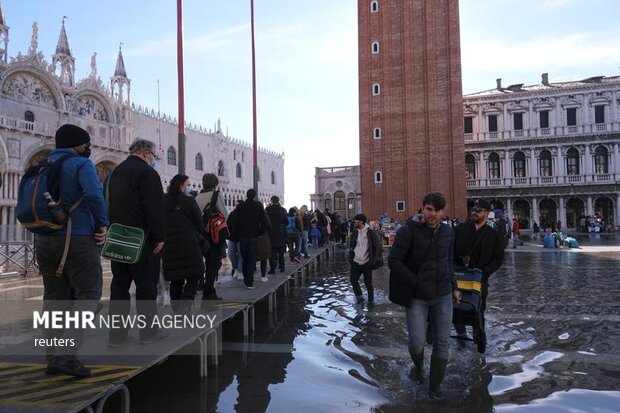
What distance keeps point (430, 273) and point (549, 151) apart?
4712 cm

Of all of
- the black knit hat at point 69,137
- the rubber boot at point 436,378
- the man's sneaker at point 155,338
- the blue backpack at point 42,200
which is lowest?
the rubber boot at point 436,378

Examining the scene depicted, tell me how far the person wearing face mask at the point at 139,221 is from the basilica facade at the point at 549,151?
45008 mm

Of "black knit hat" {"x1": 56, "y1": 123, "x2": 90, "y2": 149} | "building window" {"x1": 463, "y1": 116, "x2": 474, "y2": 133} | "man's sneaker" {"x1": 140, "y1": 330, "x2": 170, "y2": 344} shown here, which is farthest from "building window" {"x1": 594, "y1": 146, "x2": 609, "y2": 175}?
"black knit hat" {"x1": 56, "y1": 123, "x2": 90, "y2": 149}

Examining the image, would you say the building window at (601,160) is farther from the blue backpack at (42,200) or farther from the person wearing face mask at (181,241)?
the blue backpack at (42,200)

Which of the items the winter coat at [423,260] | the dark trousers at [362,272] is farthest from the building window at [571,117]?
the winter coat at [423,260]

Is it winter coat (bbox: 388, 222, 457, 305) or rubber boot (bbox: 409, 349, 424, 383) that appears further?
rubber boot (bbox: 409, 349, 424, 383)

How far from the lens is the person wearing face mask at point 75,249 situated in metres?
3.53

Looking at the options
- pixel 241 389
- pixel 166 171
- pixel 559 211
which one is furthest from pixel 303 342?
pixel 559 211

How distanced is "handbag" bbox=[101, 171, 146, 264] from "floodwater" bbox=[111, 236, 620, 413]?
129cm

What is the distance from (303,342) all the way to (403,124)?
34683 mm

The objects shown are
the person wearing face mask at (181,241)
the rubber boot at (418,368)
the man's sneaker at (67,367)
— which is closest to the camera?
the man's sneaker at (67,367)

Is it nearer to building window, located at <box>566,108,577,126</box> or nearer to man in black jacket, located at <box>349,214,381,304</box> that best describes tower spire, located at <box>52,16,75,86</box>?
man in black jacket, located at <box>349,214,381,304</box>

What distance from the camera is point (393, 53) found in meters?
39.0

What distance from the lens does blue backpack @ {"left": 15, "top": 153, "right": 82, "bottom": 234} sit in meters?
3.47
